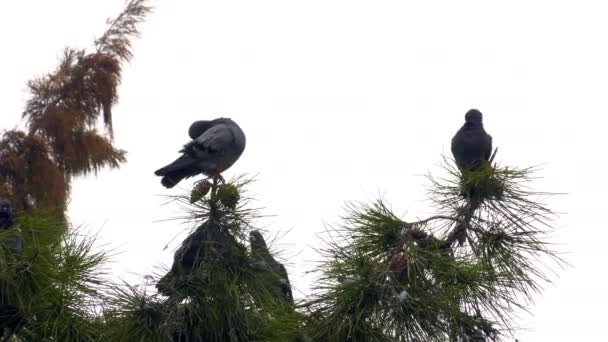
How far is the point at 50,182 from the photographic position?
10148 mm

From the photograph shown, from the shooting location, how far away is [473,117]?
7207 millimetres

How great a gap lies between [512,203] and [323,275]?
0.95 m

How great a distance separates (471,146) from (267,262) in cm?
164

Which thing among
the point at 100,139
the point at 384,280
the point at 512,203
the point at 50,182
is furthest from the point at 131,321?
the point at 100,139

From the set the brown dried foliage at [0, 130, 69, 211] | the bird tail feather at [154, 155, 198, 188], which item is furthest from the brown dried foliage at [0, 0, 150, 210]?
the bird tail feather at [154, 155, 198, 188]

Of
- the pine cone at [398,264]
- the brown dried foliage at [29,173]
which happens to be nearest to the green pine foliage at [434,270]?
the pine cone at [398,264]

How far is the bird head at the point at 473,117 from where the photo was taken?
23.6ft

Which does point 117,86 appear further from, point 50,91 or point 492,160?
point 492,160

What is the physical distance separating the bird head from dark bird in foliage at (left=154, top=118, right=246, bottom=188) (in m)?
1.26

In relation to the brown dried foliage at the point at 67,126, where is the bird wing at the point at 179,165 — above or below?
below

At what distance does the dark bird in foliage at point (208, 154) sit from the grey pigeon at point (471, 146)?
105 centimetres

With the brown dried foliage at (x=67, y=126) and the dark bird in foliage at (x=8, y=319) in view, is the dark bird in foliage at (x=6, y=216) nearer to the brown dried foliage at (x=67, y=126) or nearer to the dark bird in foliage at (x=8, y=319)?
the dark bird in foliage at (x=8, y=319)

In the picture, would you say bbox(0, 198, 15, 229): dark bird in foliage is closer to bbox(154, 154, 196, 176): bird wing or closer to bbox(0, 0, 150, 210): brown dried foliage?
bbox(154, 154, 196, 176): bird wing

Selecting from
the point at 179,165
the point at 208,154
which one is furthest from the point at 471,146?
the point at 179,165
